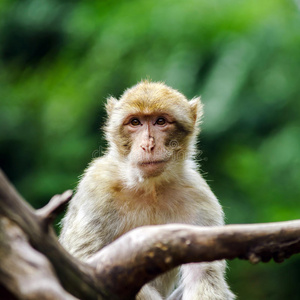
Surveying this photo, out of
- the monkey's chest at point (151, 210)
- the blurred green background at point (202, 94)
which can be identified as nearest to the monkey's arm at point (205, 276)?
the monkey's chest at point (151, 210)

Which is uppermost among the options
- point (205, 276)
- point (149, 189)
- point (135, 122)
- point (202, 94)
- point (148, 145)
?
point (202, 94)

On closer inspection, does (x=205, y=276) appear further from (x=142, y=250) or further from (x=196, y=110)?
(x=142, y=250)

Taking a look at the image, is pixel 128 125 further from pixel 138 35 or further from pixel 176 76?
pixel 138 35

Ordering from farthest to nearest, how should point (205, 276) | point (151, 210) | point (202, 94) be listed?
point (202, 94)
point (151, 210)
point (205, 276)

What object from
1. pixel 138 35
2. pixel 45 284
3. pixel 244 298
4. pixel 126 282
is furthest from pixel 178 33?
pixel 45 284

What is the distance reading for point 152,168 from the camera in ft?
22.5

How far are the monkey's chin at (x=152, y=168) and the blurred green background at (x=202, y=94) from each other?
4106mm

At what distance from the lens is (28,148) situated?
12891 millimetres

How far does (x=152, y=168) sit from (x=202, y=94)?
429 centimetres

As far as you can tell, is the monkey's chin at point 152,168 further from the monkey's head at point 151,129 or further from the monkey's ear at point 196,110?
the monkey's ear at point 196,110

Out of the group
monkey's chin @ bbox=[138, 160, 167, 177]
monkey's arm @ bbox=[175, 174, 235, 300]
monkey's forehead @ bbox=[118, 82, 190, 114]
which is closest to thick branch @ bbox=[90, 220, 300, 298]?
monkey's chin @ bbox=[138, 160, 167, 177]

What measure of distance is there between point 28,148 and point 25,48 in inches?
101

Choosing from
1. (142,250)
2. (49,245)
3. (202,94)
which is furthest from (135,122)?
(202,94)

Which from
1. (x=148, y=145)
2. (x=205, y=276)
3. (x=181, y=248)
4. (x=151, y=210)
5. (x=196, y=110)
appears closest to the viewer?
(x=181, y=248)
